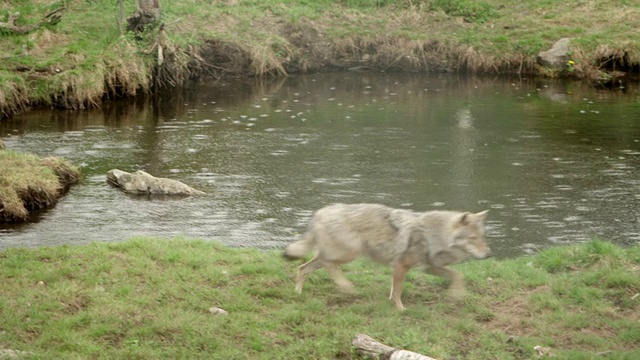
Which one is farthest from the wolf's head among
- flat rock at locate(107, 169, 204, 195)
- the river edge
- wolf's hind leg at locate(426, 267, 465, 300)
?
the river edge

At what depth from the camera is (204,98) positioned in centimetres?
2622

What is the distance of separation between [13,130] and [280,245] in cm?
1121

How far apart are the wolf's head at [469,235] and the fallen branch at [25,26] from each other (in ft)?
65.3

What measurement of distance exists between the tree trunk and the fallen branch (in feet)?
7.98

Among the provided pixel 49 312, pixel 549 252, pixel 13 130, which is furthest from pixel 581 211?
pixel 13 130

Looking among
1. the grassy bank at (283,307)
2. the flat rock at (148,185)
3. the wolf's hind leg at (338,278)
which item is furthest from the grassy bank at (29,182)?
the wolf's hind leg at (338,278)

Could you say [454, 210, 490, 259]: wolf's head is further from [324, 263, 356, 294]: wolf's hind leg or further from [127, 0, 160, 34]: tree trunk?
[127, 0, 160, 34]: tree trunk

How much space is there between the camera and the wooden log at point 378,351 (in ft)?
23.6

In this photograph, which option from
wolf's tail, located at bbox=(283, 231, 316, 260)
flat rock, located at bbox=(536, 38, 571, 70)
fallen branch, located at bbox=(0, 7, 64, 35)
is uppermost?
fallen branch, located at bbox=(0, 7, 64, 35)

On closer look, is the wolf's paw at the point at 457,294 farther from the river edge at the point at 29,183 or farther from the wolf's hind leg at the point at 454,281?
the river edge at the point at 29,183

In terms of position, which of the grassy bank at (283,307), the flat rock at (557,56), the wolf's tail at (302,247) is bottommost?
the grassy bank at (283,307)

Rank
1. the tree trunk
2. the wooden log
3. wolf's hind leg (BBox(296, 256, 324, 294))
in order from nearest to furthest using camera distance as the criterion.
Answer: the wooden log
wolf's hind leg (BBox(296, 256, 324, 294))
the tree trunk

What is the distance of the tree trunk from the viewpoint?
2636 centimetres

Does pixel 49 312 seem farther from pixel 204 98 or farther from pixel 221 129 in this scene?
pixel 204 98
